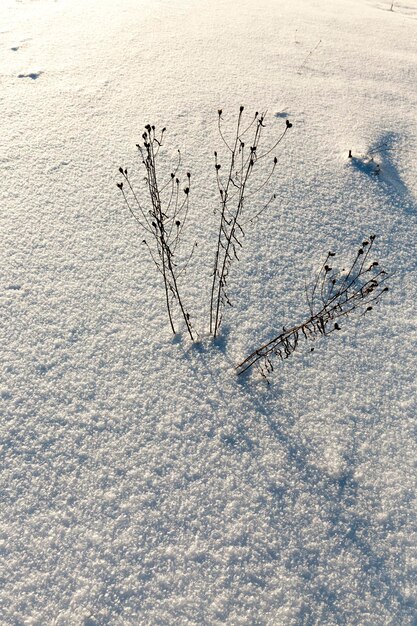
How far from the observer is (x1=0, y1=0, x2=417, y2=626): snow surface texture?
1187mm

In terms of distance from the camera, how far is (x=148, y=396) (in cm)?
156

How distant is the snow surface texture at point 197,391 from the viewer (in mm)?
1187

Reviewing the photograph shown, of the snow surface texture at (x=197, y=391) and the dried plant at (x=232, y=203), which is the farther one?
the dried plant at (x=232, y=203)

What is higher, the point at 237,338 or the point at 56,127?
the point at 56,127

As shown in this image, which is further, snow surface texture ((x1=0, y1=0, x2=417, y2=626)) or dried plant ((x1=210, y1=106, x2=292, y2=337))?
dried plant ((x1=210, y1=106, x2=292, y2=337))

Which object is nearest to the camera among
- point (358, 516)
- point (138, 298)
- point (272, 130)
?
point (358, 516)

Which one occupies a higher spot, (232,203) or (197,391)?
(232,203)

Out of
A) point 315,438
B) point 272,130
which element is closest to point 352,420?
point 315,438

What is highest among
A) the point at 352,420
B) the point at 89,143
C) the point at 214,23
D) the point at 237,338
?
the point at 214,23

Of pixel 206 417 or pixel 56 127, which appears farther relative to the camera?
pixel 56 127

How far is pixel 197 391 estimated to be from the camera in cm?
158

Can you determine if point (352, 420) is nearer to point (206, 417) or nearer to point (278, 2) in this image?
point (206, 417)

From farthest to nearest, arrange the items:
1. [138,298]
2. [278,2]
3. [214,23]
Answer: [278,2]
[214,23]
[138,298]

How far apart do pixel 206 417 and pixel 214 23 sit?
389 cm
